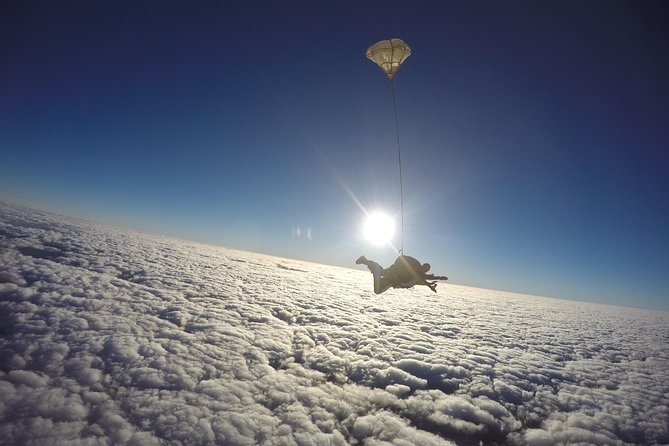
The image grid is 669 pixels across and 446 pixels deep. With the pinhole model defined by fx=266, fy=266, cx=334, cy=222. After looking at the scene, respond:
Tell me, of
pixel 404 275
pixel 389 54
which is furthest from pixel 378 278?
pixel 389 54

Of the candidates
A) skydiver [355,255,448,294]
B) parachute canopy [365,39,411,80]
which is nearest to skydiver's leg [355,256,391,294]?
skydiver [355,255,448,294]

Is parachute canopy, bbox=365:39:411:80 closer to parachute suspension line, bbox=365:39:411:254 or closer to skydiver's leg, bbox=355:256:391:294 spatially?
parachute suspension line, bbox=365:39:411:254

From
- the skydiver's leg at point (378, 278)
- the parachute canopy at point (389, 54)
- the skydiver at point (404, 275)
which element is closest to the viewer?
the skydiver at point (404, 275)

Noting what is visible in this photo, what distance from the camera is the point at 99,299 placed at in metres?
6.37

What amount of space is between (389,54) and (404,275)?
615 centimetres

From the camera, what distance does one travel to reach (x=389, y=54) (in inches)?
297

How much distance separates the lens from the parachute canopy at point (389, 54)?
7328 mm

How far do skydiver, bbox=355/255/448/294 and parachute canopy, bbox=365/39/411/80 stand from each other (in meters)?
5.30

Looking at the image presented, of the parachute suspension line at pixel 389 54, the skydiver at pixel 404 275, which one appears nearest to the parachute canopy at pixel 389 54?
the parachute suspension line at pixel 389 54

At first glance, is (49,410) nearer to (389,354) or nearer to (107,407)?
(107,407)

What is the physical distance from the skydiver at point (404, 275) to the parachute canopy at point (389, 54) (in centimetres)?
530

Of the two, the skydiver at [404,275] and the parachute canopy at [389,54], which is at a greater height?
the parachute canopy at [389,54]

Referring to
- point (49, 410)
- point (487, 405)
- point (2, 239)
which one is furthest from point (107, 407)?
point (2, 239)

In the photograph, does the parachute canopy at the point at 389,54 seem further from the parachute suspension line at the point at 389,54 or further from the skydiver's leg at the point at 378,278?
the skydiver's leg at the point at 378,278
